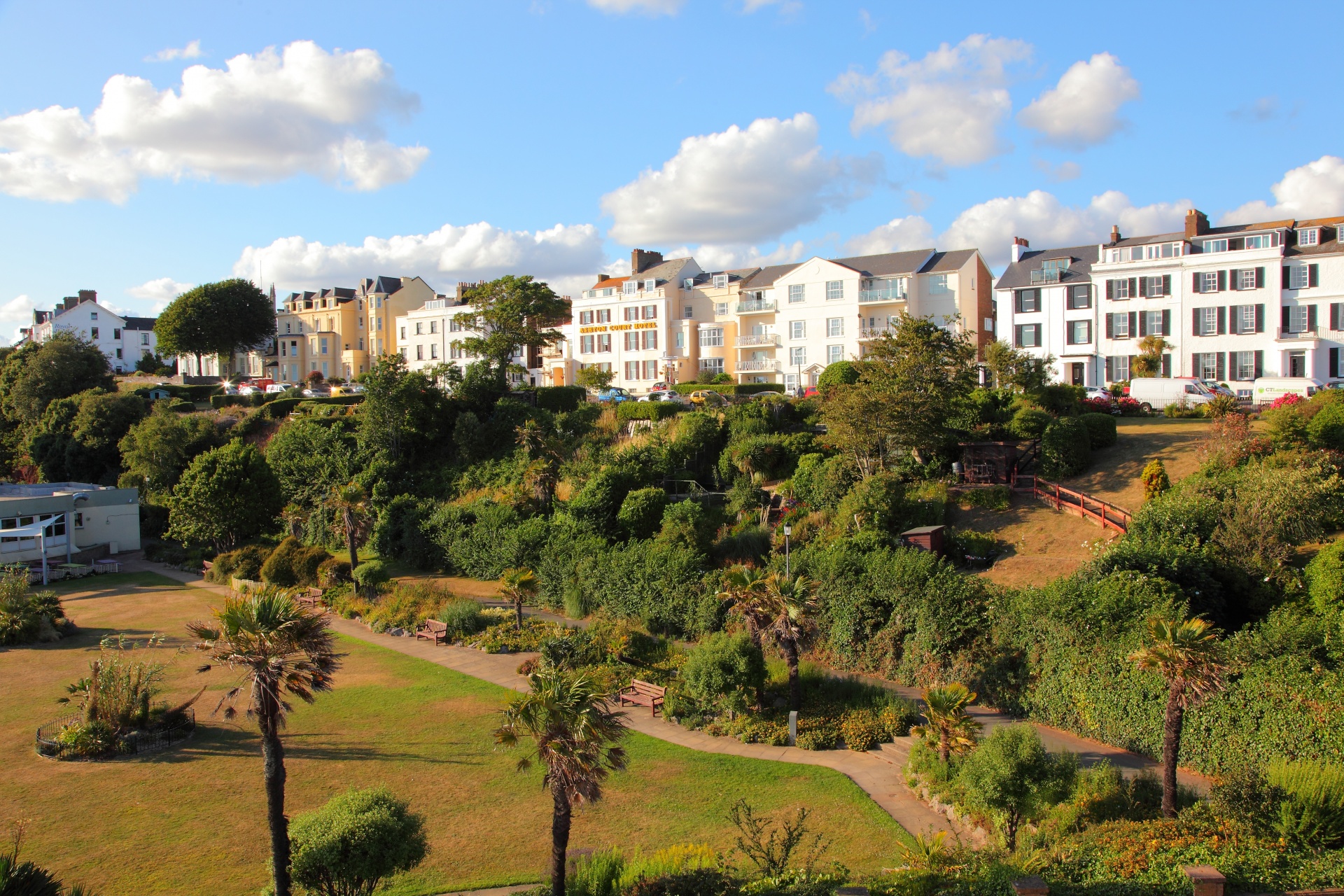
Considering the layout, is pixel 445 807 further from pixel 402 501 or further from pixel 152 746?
pixel 402 501

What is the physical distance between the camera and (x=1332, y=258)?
135 feet

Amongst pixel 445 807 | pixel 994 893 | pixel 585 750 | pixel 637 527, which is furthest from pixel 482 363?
pixel 994 893

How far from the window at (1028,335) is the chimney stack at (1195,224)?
357 inches

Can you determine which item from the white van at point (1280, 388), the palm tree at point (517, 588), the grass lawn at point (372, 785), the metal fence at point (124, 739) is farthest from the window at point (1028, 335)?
the metal fence at point (124, 739)

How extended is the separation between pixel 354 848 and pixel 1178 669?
12504 millimetres

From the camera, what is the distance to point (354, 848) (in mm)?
11594

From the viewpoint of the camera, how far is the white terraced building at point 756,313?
53.9m

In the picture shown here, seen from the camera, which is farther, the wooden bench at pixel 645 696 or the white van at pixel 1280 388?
the white van at pixel 1280 388

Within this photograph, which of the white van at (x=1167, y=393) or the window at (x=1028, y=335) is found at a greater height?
the window at (x=1028, y=335)

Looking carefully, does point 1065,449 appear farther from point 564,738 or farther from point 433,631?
point 564,738

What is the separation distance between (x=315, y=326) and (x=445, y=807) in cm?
7947

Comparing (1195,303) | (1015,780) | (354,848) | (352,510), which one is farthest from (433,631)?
(1195,303)

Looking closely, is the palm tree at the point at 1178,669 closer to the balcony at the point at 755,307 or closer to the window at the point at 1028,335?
the window at the point at 1028,335

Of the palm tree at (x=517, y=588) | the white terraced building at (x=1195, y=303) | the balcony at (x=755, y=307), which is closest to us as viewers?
the palm tree at (x=517, y=588)
